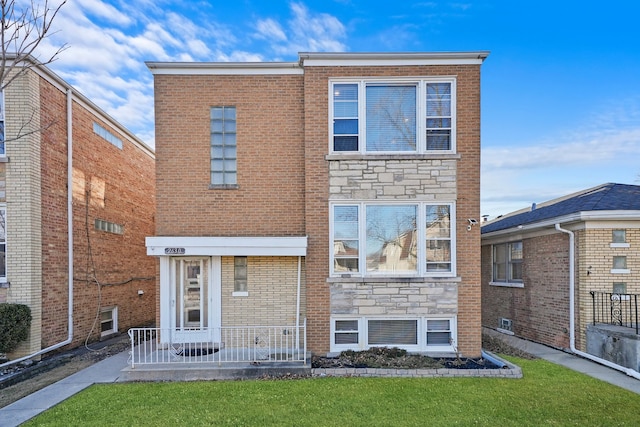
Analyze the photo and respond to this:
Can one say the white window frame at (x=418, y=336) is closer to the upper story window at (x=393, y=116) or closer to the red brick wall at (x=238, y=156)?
the red brick wall at (x=238, y=156)

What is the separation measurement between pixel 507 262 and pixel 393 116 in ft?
21.9

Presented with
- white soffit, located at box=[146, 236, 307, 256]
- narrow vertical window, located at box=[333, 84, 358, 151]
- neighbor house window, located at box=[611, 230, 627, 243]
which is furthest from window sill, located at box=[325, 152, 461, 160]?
neighbor house window, located at box=[611, 230, 627, 243]

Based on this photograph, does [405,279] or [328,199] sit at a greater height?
[328,199]

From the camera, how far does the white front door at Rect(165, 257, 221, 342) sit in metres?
7.84

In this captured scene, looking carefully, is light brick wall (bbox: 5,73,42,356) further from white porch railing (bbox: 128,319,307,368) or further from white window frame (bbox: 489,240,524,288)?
white window frame (bbox: 489,240,524,288)

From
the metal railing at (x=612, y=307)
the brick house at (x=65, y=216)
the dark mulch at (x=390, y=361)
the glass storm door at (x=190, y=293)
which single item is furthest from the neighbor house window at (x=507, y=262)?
the brick house at (x=65, y=216)

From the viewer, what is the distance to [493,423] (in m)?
4.62

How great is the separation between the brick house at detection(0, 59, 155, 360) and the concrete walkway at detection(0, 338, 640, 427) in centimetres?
196

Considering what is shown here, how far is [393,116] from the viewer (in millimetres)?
7859

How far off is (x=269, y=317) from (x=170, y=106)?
18.9 ft

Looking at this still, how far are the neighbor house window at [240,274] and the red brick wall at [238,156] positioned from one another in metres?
0.65

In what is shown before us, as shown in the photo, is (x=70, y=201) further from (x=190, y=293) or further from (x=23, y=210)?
(x=190, y=293)

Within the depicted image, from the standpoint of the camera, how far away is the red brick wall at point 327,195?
7.64 metres

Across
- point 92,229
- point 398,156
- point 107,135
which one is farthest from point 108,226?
point 398,156
